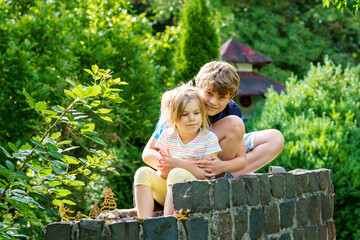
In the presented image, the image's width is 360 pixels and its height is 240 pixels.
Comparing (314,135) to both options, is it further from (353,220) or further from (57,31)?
(57,31)

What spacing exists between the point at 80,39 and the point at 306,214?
3893 millimetres

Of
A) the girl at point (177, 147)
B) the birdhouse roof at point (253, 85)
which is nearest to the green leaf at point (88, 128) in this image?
the girl at point (177, 147)

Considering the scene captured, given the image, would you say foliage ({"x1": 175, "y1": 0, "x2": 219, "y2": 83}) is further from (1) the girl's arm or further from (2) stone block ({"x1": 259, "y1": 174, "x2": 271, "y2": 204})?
(1) the girl's arm

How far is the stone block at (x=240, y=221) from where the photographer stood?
3402mm

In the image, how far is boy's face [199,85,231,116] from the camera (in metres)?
3.72

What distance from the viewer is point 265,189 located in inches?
149

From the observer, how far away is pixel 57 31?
6316 mm

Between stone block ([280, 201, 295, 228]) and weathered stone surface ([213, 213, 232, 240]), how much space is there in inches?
30.3

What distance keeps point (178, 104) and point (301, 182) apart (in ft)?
4.62

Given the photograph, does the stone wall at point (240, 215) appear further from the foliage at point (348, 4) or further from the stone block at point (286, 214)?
the foliage at point (348, 4)

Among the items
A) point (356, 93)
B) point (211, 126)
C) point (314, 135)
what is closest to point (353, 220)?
point (314, 135)

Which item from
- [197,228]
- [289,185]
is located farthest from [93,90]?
[289,185]

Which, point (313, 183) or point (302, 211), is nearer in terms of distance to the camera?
point (302, 211)

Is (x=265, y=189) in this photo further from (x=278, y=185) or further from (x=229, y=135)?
(x=229, y=135)
